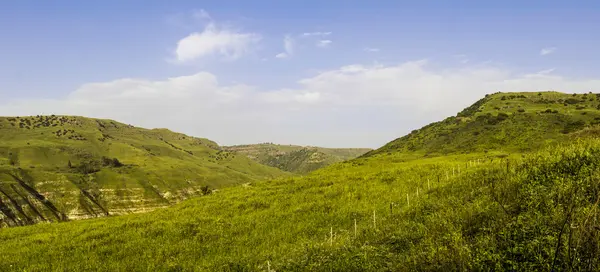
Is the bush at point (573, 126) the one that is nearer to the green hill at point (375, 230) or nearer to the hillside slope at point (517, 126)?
the hillside slope at point (517, 126)

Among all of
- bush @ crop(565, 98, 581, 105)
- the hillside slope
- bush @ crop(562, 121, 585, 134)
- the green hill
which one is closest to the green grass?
the green hill

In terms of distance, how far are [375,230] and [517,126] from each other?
116693 mm

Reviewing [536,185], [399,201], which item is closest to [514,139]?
[399,201]

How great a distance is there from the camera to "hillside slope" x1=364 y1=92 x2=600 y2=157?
337 feet

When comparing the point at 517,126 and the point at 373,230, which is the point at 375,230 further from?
the point at 517,126

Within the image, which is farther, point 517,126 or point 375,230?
point 517,126

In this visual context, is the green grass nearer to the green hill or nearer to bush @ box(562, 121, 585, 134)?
the green hill

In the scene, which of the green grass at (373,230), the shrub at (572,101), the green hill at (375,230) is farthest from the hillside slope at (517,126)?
→ the green hill at (375,230)

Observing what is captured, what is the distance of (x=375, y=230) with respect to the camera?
953 inches

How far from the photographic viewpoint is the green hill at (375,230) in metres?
11.5

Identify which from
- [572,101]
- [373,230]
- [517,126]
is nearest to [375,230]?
[373,230]

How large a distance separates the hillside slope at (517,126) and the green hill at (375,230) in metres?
58.4

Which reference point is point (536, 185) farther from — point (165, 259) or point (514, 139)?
point (514, 139)

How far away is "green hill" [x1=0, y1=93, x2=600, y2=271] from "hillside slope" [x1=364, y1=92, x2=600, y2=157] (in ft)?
192
